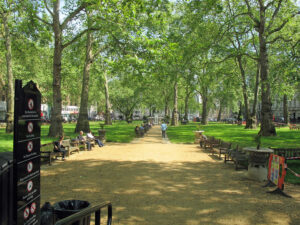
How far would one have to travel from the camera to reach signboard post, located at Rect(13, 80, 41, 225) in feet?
9.80

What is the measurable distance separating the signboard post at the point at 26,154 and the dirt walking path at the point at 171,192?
7.33ft

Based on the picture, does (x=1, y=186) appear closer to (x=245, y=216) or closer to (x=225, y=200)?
(x=245, y=216)

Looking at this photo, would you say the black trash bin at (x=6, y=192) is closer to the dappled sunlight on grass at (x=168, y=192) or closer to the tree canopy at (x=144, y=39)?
the dappled sunlight on grass at (x=168, y=192)

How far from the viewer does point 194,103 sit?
255 ft

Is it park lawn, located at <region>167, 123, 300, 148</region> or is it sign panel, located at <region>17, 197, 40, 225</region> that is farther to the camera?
park lawn, located at <region>167, 123, 300, 148</region>

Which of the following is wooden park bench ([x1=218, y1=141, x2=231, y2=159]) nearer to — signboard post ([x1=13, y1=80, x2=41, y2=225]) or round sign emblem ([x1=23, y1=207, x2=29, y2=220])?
signboard post ([x1=13, y1=80, x2=41, y2=225])

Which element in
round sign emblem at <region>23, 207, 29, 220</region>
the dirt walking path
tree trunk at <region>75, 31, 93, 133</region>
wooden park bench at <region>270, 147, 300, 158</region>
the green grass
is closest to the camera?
round sign emblem at <region>23, 207, 29, 220</region>

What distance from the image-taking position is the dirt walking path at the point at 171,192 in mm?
5434

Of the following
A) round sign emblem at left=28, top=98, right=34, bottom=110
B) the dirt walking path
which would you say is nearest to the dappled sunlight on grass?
the dirt walking path

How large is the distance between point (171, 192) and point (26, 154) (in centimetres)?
467

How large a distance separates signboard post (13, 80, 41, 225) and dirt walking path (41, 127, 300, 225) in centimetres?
224

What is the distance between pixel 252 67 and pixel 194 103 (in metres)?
32.8

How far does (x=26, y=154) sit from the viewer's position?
3.16 meters

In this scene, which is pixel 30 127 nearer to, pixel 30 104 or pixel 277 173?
pixel 30 104
